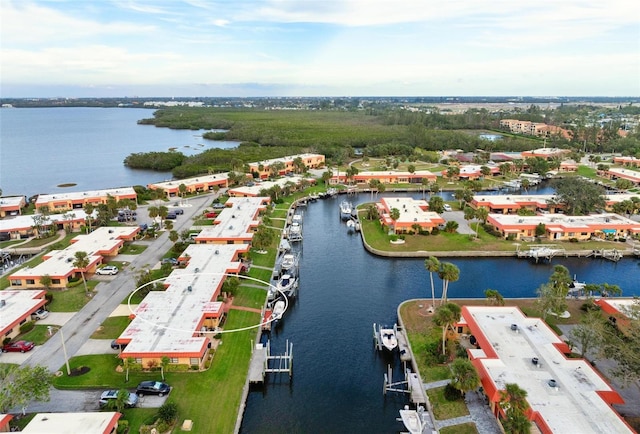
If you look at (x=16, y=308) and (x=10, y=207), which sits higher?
(x=10, y=207)

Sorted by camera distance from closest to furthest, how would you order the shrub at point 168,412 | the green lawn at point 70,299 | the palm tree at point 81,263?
the shrub at point 168,412 < the green lawn at point 70,299 < the palm tree at point 81,263

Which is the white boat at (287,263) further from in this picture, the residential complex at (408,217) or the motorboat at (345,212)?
the motorboat at (345,212)

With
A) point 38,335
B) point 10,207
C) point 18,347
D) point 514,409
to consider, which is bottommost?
point 38,335

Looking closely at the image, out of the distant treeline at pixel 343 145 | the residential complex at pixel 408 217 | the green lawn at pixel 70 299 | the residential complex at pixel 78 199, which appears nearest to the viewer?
the green lawn at pixel 70 299

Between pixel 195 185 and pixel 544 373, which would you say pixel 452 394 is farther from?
pixel 195 185

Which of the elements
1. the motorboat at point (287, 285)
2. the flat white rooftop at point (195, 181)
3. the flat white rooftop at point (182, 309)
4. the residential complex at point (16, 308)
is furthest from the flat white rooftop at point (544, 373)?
the flat white rooftop at point (195, 181)

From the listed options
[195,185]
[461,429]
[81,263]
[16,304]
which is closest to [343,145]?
[195,185]
